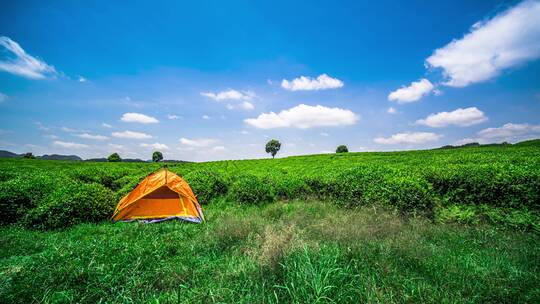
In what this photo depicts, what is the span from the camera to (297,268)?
369 centimetres

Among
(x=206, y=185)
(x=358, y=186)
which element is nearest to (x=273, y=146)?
(x=206, y=185)

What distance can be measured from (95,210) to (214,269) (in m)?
6.21

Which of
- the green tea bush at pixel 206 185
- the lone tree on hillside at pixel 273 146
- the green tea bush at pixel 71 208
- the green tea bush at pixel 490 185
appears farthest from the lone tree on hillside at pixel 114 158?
the green tea bush at pixel 490 185

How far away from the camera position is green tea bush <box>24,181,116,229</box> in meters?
7.18

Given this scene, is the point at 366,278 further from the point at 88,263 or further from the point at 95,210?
the point at 95,210

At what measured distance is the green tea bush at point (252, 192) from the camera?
11492 mm

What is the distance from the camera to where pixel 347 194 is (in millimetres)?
9195

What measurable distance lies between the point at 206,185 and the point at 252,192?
2.86 meters

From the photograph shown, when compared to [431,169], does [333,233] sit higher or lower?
lower

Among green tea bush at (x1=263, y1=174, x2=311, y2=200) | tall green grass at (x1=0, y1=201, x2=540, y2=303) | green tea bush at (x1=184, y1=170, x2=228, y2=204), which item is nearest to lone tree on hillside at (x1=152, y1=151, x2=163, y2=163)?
green tea bush at (x1=184, y1=170, x2=228, y2=204)

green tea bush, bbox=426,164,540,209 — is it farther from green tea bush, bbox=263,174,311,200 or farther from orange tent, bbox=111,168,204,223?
orange tent, bbox=111,168,204,223

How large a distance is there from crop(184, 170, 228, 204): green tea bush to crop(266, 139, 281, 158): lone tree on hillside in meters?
62.1

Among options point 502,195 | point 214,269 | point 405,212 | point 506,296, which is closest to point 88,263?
point 214,269

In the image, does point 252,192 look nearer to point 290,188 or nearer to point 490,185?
point 290,188
